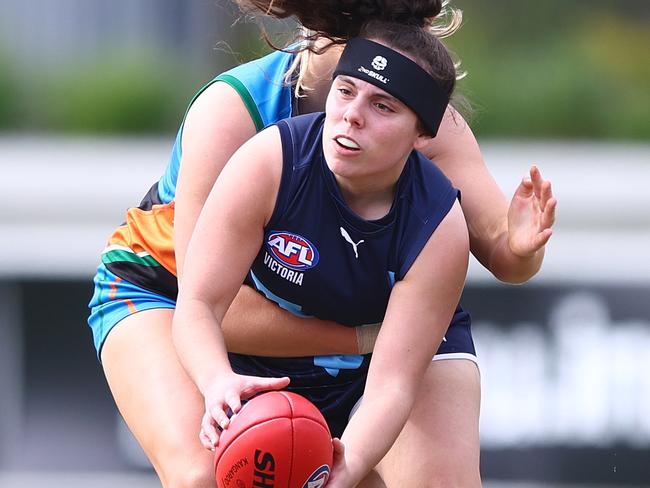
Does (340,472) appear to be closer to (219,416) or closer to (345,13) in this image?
(219,416)

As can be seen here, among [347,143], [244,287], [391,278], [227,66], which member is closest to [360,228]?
[391,278]

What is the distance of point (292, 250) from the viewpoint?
12.7 feet

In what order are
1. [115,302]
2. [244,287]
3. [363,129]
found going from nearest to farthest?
1. [363,129]
2. [244,287]
3. [115,302]

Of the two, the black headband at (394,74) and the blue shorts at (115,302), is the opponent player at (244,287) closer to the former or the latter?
the blue shorts at (115,302)

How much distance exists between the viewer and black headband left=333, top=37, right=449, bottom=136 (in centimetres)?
373

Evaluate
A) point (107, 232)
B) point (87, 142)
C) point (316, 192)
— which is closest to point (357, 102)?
point (316, 192)

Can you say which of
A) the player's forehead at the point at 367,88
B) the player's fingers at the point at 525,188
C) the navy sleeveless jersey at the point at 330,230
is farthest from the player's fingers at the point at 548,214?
the player's forehead at the point at 367,88

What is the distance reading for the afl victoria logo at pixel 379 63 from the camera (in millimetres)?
3736

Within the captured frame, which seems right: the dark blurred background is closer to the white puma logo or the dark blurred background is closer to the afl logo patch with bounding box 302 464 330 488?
the white puma logo

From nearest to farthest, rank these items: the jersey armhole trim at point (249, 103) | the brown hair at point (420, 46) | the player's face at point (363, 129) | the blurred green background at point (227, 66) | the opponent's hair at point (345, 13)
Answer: the player's face at point (363, 129)
the brown hair at point (420, 46)
the opponent's hair at point (345, 13)
the jersey armhole trim at point (249, 103)
the blurred green background at point (227, 66)

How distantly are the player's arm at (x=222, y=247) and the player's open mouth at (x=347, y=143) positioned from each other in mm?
202

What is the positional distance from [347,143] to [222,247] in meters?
0.44

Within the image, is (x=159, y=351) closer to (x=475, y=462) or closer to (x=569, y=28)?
(x=475, y=462)

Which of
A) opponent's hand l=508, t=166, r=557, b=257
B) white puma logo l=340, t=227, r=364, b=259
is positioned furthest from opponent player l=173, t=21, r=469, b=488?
opponent's hand l=508, t=166, r=557, b=257
